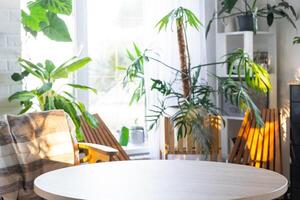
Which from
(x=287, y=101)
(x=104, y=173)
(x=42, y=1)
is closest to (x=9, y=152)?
(x=104, y=173)

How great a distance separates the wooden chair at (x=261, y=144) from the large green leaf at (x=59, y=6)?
5.36 feet

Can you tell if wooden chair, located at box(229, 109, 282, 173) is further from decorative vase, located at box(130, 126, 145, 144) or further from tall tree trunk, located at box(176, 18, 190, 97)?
decorative vase, located at box(130, 126, 145, 144)

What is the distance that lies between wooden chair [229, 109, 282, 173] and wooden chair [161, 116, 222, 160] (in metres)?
0.15

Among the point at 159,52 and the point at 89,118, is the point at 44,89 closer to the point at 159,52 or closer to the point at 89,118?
the point at 89,118

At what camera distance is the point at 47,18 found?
4125 mm

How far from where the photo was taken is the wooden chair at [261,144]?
4031mm

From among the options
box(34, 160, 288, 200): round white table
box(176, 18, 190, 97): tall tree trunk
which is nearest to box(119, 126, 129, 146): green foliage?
box(176, 18, 190, 97): tall tree trunk

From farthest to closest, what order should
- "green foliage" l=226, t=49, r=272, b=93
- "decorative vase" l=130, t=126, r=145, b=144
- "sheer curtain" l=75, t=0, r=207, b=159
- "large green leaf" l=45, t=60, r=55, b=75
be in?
"decorative vase" l=130, t=126, r=145, b=144 → "sheer curtain" l=75, t=0, r=207, b=159 → "green foliage" l=226, t=49, r=272, b=93 → "large green leaf" l=45, t=60, r=55, b=75

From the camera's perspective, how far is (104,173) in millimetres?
2652

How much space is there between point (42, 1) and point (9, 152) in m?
1.43

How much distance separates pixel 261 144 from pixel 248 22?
3.64 ft

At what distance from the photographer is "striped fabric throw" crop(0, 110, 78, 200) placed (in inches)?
119

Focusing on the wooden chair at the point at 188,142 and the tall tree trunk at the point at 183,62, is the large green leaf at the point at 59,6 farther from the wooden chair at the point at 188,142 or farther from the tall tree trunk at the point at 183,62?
the wooden chair at the point at 188,142

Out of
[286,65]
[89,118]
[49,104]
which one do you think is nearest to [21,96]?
[49,104]
